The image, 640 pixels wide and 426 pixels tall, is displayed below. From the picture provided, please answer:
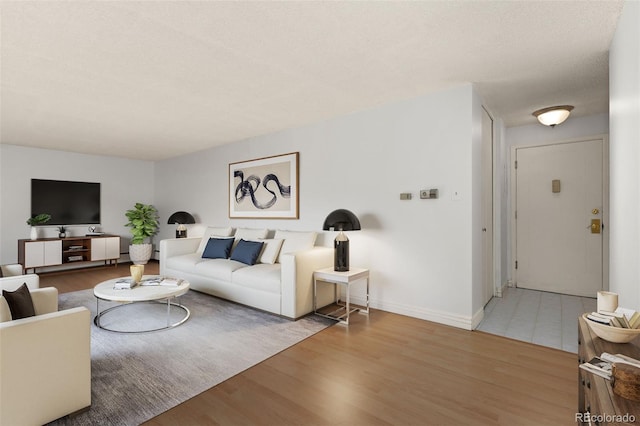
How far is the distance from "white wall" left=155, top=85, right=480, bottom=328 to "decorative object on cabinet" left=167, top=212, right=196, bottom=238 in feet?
8.21

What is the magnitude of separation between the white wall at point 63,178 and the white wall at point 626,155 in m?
8.09

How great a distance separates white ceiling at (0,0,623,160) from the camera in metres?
1.93

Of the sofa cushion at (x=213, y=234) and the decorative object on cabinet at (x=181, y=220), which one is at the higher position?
the decorative object on cabinet at (x=181, y=220)

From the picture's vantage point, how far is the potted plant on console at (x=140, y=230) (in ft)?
22.0

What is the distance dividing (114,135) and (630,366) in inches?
241

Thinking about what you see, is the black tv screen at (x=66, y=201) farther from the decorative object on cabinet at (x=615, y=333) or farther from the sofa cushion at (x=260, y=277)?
the decorative object on cabinet at (x=615, y=333)

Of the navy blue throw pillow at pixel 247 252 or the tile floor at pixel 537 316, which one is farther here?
the navy blue throw pillow at pixel 247 252

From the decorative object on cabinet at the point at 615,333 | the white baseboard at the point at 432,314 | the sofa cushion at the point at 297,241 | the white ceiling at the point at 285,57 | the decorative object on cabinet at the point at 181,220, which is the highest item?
the white ceiling at the point at 285,57

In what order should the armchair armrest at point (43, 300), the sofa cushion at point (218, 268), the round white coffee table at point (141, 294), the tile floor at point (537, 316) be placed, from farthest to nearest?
the sofa cushion at point (218, 268) → the round white coffee table at point (141, 294) → the tile floor at point (537, 316) → the armchair armrest at point (43, 300)

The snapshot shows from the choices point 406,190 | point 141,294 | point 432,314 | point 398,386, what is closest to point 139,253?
point 141,294

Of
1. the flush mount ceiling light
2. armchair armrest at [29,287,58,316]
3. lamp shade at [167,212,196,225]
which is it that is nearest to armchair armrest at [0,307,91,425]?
armchair armrest at [29,287,58,316]

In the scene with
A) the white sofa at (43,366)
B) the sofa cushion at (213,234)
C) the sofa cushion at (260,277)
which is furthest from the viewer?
the sofa cushion at (213,234)

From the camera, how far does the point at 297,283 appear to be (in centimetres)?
337

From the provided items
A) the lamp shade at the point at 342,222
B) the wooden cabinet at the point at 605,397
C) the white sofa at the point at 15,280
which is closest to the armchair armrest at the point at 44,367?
the white sofa at the point at 15,280
